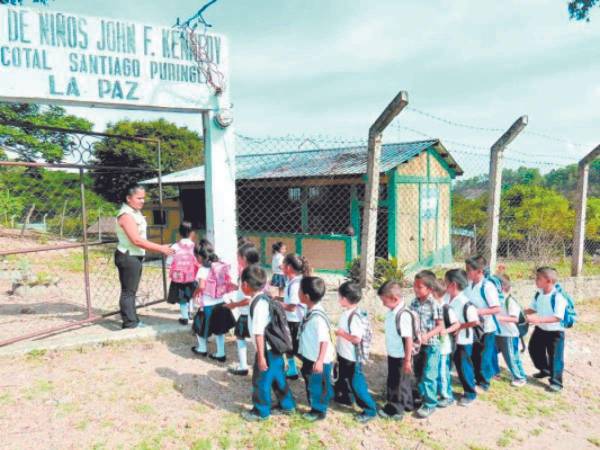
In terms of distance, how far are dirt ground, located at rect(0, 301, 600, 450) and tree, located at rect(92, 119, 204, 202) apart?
758 inches

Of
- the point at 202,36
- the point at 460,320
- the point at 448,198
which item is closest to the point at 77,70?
the point at 202,36

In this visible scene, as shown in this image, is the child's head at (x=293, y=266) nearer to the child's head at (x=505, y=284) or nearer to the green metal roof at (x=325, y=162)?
the child's head at (x=505, y=284)

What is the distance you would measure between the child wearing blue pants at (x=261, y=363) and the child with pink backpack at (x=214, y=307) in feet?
2.82

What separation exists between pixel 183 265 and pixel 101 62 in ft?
7.26

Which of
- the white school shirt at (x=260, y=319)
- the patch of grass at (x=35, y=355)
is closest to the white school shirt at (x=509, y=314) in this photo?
the white school shirt at (x=260, y=319)

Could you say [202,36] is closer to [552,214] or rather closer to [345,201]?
[345,201]

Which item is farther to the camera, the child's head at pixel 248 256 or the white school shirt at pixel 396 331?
the child's head at pixel 248 256

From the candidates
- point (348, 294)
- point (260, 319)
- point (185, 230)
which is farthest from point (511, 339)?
point (185, 230)

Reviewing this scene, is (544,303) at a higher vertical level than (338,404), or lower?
higher

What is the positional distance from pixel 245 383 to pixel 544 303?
8.97 ft

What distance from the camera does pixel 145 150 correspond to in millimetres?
23656

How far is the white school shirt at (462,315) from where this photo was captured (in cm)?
349

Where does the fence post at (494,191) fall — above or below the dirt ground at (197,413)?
above

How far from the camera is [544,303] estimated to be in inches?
158
